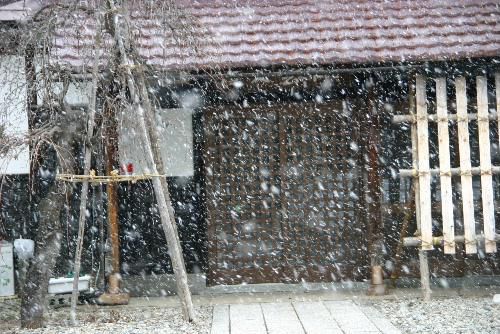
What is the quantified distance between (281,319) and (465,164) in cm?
280

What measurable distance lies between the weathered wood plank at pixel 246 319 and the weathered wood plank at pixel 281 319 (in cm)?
7

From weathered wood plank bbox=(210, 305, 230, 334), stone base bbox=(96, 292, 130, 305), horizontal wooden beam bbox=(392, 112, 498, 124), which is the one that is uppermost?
horizontal wooden beam bbox=(392, 112, 498, 124)

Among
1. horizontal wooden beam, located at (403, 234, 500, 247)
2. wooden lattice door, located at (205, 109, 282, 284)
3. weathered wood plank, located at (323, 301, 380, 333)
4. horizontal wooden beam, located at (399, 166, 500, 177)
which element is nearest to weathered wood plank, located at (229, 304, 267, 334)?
weathered wood plank, located at (323, 301, 380, 333)

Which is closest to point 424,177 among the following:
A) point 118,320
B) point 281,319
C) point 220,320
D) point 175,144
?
point 281,319

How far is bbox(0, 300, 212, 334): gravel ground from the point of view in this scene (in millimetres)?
6562

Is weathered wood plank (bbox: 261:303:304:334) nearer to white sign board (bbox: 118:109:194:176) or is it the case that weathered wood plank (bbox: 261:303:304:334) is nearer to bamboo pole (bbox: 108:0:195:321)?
bamboo pole (bbox: 108:0:195:321)

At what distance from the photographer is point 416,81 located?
781 centimetres

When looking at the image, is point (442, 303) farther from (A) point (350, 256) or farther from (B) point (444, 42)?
(B) point (444, 42)

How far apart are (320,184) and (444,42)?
2406mm

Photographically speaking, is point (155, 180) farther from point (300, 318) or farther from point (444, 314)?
point (444, 314)

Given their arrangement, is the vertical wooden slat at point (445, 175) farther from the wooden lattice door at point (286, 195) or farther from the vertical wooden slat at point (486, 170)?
the wooden lattice door at point (286, 195)

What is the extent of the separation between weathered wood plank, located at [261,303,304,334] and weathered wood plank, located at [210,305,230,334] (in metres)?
0.41

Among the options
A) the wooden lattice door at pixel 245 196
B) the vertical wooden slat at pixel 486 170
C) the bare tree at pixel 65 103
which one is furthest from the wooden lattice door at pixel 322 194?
the bare tree at pixel 65 103

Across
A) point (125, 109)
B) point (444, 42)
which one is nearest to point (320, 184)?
point (444, 42)
